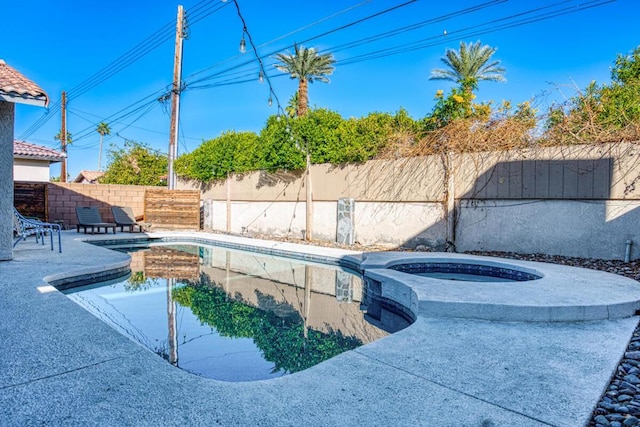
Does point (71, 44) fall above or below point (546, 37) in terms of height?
above

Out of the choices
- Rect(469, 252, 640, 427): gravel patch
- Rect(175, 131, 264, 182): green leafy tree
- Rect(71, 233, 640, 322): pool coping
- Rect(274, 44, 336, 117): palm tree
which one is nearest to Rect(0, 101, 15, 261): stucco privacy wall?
Rect(71, 233, 640, 322): pool coping

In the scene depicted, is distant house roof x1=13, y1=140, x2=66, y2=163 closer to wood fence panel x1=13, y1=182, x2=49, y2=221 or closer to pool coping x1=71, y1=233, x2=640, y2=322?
wood fence panel x1=13, y1=182, x2=49, y2=221

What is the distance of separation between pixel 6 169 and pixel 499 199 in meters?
9.33

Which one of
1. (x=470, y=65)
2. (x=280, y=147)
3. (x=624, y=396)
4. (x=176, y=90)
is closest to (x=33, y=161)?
(x=176, y=90)

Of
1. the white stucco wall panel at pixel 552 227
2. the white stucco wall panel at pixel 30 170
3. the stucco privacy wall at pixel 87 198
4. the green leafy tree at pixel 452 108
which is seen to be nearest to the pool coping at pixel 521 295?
the white stucco wall panel at pixel 552 227

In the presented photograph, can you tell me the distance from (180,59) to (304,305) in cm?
1507

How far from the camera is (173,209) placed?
15.4 m

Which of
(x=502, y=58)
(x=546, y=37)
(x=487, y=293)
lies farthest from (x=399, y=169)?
(x=502, y=58)

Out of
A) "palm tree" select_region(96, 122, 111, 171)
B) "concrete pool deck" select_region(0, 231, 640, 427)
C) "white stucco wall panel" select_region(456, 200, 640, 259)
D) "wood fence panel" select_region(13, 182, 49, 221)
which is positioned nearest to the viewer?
"concrete pool deck" select_region(0, 231, 640, 427)

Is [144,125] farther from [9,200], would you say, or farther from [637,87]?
[637,87]

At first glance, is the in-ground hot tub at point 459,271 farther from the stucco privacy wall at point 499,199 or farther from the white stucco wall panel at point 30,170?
the white stucco wall panel at point 30,170

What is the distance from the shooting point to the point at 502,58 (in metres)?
18.8

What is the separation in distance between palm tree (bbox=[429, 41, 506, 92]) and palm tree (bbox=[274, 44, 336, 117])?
18.6 feet

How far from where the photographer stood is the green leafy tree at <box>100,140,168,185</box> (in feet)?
78.3
